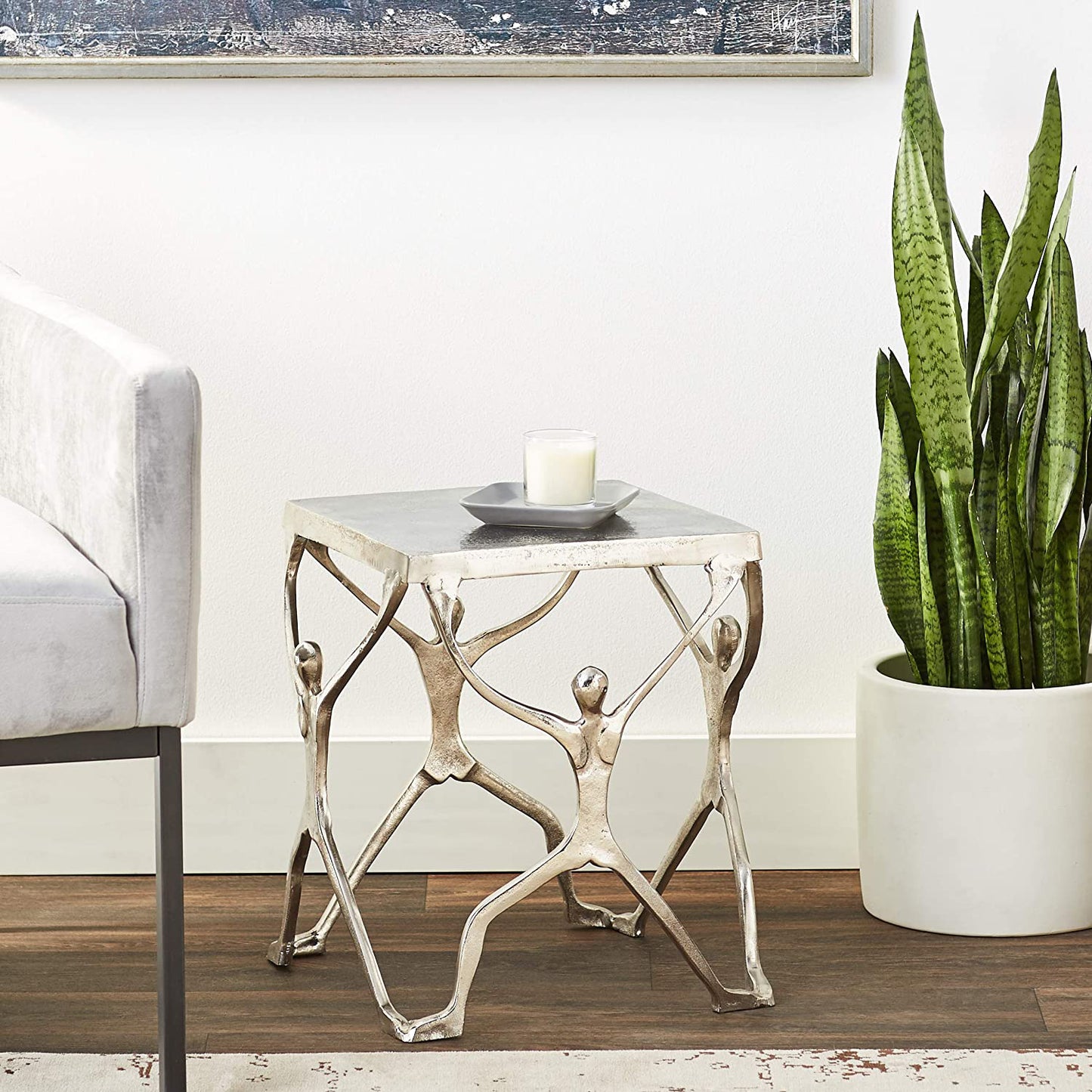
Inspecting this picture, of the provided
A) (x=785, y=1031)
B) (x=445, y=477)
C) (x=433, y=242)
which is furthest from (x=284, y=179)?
(x=785, y=1031)

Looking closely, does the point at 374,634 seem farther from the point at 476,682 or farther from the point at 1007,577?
the point at 1007,577

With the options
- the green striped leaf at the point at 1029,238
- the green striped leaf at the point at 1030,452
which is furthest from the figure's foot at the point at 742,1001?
the green striped leaf at the point at 1029,238

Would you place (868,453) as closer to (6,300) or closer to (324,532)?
(324,532)

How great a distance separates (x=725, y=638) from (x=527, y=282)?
55cm

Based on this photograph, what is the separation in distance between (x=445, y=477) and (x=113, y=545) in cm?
66

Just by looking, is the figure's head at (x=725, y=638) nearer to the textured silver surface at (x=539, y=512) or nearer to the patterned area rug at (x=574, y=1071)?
the textured silver surface at (x=539, y=512)

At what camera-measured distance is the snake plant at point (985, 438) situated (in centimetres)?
150

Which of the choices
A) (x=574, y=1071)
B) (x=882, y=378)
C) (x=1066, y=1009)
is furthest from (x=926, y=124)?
(x=574, y=1071)

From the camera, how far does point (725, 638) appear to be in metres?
1.43

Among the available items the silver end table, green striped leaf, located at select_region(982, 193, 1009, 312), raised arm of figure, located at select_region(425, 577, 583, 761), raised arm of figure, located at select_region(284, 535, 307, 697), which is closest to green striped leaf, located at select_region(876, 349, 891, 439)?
green striped leaf, located at select_region(982, 193, 1009, 312)

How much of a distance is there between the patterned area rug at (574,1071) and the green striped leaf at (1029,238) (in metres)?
0.67

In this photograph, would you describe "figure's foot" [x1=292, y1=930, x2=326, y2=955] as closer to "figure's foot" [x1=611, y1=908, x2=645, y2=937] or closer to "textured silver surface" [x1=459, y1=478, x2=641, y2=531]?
"figure's foot" [x1=611, y1=908, x2=645, y2=937]

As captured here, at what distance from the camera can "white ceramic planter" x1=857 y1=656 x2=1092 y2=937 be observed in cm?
155

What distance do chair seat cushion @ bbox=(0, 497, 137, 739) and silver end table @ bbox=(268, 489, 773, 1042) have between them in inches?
9.6
